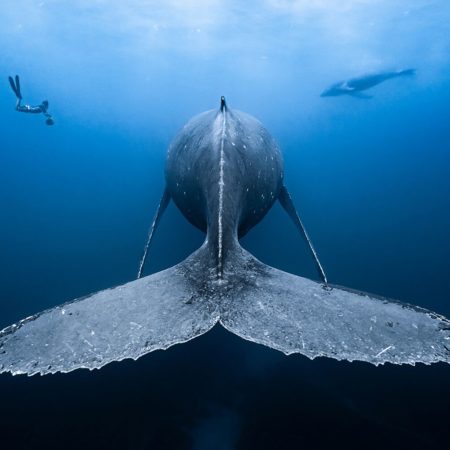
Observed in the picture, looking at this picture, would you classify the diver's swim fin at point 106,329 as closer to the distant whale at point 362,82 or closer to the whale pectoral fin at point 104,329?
the whale pectoral fin at point 104,329

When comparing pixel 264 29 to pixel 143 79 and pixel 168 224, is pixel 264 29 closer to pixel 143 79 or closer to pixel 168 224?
pixel 168 224

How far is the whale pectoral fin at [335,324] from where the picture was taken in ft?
8.11

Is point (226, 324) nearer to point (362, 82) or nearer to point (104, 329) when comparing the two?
point (104, 329)

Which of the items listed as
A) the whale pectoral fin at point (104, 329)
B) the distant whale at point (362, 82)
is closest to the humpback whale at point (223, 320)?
the whale pectoral fin at point (104, 329)

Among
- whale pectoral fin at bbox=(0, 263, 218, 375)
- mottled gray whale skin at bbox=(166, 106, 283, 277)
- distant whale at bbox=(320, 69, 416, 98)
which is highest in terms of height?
distant whale at bbox=(320, 69, 416, 98)

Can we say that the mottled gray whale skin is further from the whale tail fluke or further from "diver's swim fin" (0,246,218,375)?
"diver's swim fin" (0,246,218,375)

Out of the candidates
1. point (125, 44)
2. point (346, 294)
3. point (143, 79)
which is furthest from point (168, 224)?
point (143, 79)

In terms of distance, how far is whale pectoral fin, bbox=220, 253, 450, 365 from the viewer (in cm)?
247

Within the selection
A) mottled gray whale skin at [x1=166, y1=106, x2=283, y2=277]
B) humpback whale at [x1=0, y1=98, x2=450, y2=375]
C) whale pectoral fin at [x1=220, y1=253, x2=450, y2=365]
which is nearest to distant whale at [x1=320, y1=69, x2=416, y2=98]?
mottled gray whale skin at [x1=166, y1=106, x2=283, y2=277]

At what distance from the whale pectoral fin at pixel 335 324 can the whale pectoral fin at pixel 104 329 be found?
418 millimetres

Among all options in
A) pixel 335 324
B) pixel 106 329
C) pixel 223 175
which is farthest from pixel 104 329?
pixel 223 175

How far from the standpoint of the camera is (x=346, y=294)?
3170 millimetres

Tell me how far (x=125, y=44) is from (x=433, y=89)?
8344 centimetres

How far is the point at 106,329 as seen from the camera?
9.00 ft
